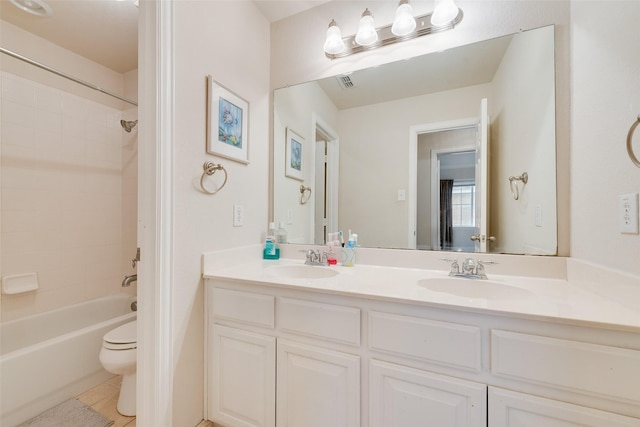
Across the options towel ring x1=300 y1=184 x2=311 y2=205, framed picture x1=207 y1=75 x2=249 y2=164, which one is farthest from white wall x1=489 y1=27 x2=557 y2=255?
framed picture x1=207 y1=75 x2=249 y2=164

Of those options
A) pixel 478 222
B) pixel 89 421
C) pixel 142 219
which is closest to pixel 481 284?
pixel 478 222

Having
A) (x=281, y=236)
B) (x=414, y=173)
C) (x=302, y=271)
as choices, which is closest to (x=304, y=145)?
(x=281, y=236)

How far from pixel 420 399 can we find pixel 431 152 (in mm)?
1159

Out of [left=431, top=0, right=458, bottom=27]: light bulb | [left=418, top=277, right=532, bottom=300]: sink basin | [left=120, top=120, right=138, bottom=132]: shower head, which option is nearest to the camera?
[left=418, top=277, right=532, bottom=300]: sink basin

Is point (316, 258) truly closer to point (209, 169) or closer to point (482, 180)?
point (209, 169)

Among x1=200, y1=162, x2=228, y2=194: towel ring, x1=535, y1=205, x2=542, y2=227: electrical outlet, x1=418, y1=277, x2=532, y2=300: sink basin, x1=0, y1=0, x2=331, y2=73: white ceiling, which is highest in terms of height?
x1=0, y1=0, x2=331, y2=73: white ceiling

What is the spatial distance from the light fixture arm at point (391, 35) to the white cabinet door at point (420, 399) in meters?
1.62

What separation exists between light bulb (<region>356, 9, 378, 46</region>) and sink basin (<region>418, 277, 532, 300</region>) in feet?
4.45

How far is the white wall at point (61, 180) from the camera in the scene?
1715 millimetres

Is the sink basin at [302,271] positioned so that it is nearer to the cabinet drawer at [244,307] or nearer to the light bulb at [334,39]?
the cabinet drawer at [244,307]

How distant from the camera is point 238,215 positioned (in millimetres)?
1461

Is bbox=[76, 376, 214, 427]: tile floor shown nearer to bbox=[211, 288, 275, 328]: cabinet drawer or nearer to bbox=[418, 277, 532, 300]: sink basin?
bbox=[211, 288, 275, 328]: cabinet drawer

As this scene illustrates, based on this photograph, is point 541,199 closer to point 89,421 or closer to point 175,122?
point 175,122

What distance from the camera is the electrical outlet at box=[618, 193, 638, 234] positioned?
73cm
